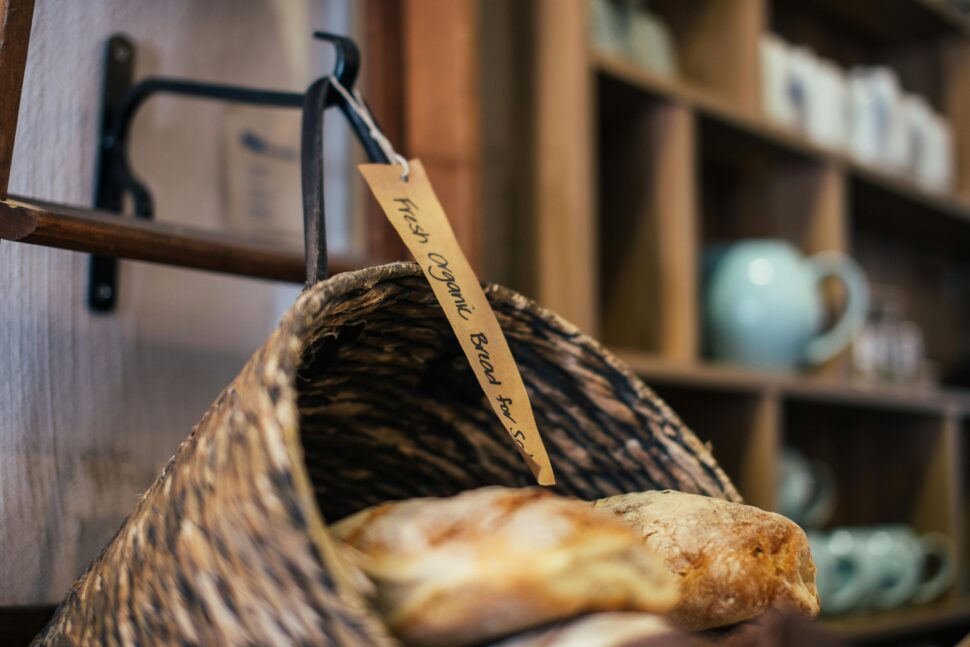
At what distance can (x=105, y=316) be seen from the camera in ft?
2.54

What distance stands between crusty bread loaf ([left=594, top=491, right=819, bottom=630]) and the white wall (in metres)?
0.42

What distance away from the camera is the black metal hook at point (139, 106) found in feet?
1.86

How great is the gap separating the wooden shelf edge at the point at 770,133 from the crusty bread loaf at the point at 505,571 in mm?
913

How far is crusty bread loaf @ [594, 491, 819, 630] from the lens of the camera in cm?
46

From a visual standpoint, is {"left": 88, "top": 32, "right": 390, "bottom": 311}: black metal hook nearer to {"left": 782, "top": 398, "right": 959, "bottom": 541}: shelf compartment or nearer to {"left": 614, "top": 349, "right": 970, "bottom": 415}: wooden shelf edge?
{"left": 614, "top": 349, "right": 970, "bottom": 415}: wooden shelf edge

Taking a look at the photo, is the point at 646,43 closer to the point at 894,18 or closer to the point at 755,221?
the point at 755,221

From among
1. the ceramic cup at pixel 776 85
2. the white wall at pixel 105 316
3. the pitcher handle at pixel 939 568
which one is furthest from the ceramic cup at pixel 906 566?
the white wall at pixel 105 316

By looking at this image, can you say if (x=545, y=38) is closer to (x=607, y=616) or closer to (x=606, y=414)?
(x=606, y=414)

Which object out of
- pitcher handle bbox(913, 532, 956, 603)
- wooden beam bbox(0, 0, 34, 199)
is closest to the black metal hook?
wooden beam bbox(0, 0, 34, 199)

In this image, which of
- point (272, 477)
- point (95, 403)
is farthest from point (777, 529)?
point (95, 403)

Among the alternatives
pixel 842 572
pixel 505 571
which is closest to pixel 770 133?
pixel 842 572

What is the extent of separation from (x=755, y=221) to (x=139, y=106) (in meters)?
1.23

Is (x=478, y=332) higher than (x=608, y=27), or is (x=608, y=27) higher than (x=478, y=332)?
(x=608, y=27)

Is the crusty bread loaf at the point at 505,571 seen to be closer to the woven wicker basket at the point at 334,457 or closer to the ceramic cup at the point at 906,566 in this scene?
the woven wicker basket at the point at 334,457
